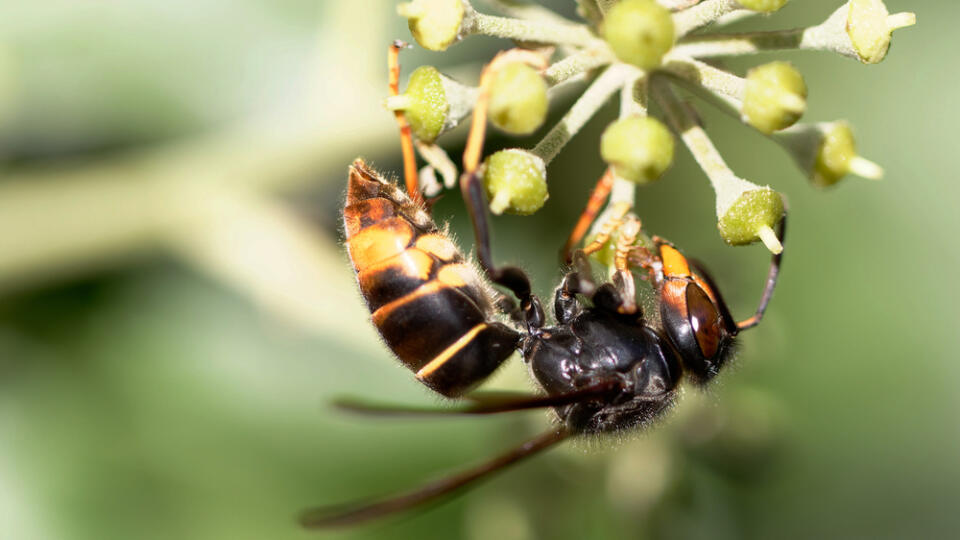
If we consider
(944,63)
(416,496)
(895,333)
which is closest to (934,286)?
(895,333)

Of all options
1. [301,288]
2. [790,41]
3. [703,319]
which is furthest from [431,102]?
[301,288]

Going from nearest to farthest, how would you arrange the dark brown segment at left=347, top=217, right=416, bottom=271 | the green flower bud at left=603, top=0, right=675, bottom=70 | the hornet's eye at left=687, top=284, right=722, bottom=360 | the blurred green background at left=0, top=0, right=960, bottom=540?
1. the green flower bud at left=603, top=0, right=675, bottom=70
2. the dark brown segment at left=347, top=217, right=416, bottom=271
3. the hornet's eye at left=687, top=284, right=722, bottom=360
4. the blurred green background at left=0, top=0, right=960, bottom=540

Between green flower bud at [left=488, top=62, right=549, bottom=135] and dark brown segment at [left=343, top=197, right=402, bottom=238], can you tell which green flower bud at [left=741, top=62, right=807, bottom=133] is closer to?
green flower bud at [left=488, top=62, right=549, bottom=135]

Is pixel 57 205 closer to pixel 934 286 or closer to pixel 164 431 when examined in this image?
pixel 164 431

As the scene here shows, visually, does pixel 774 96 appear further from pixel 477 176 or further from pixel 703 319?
pixel 703 319

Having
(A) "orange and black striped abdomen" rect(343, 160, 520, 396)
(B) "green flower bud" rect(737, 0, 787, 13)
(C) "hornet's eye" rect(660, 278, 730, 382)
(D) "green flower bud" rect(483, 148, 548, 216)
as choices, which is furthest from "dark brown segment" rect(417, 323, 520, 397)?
(B) "green flower bud" rect(737, 0, 787, 13)

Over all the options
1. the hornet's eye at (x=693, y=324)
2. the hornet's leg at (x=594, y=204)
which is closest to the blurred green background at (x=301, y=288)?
the hornet's eye at (x=693, y=324)

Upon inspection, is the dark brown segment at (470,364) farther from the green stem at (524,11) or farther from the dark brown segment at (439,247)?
the green stem at (524,11)
